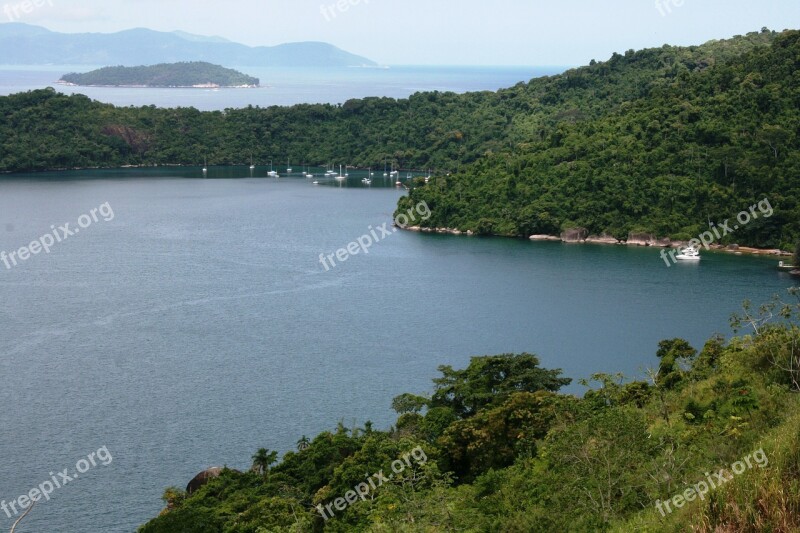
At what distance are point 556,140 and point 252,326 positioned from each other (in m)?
32.9

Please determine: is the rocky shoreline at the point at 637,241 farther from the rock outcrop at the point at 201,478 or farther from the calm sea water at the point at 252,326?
the rock outcrop at the point at 201,478

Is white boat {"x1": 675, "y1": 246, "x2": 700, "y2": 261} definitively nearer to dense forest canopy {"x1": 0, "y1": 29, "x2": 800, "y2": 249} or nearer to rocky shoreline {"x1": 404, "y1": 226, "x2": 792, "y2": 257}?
rocky shoreline {"x1": 404, "y1": 226, "x2": 792, "y2": 257}

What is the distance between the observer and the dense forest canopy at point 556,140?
54.9 m

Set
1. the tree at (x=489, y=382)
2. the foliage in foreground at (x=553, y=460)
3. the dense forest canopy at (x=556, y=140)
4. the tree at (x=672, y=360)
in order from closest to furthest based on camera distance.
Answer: the foliage in foreground at (x=553, y=460)
the tree at (x=672, y=360)
the tree at (x=489, y=382)
the dense forest canopy at (x=556, y=140)

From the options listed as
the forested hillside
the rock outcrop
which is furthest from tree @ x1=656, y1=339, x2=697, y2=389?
the forested hillside

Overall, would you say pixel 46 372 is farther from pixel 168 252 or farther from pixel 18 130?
pixel 18 130

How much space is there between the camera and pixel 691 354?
88.9 ft

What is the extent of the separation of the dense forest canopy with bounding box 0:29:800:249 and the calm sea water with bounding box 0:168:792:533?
4.18 m

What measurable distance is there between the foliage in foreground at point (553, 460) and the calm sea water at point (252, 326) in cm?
390

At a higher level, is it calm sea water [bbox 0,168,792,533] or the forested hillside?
the forested hillside

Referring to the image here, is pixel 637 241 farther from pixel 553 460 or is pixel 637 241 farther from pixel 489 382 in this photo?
pixel 553 460

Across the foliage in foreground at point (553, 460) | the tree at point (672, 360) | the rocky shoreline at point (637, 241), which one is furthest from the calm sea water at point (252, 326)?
the foliage in foreground at point (553, 460)

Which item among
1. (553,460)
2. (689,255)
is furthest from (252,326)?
(553,460)

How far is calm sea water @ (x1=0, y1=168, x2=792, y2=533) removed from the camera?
86.9ft
